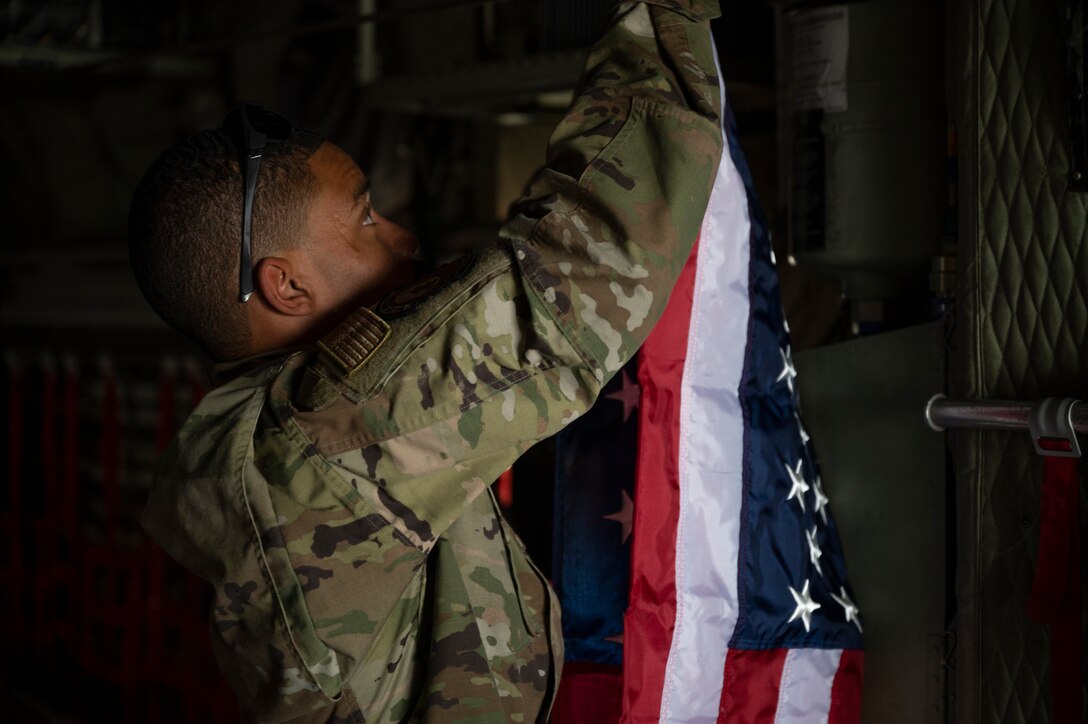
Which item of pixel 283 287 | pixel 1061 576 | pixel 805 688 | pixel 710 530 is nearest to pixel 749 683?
pixel 805 688

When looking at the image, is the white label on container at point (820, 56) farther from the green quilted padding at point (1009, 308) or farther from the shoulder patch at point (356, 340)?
the shoulder patch at point (356, 340)

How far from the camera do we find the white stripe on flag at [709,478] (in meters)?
1.24

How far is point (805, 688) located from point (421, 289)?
0.66m

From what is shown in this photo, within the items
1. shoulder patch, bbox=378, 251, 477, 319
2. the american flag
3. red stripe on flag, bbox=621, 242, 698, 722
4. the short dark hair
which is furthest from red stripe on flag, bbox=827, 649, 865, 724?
the short dark hair

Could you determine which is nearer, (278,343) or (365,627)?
(365,627)

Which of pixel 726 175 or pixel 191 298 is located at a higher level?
pixel 726 175

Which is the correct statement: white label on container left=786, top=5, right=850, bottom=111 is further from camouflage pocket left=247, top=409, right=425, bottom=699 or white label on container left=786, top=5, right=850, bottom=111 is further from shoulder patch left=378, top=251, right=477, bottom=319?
camouflage pocket left=247, top=409, right=425, bottom=699

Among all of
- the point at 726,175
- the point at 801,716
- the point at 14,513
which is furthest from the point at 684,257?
the point at 14,513

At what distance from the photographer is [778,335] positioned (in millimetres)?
1335

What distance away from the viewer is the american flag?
4.05ft

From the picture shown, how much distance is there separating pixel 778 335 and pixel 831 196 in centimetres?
19

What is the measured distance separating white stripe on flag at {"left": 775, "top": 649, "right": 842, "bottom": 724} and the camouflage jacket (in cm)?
45

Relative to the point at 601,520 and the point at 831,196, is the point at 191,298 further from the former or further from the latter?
the point at 831,196

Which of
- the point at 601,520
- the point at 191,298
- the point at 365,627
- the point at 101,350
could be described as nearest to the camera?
the point at 365,627
